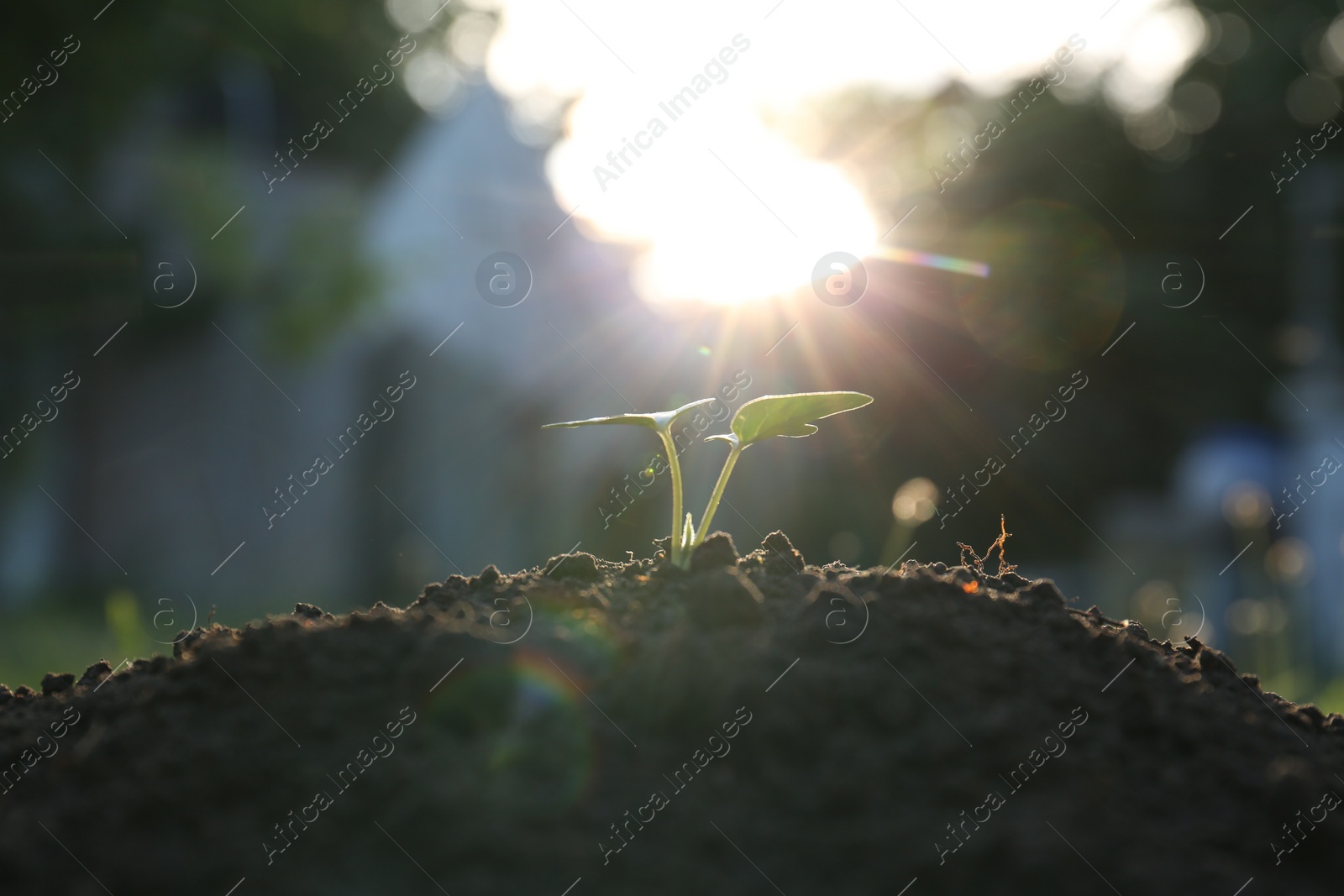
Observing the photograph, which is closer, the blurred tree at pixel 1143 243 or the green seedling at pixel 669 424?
the green seedling at pixel 669 424

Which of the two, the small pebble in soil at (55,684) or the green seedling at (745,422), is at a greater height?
the small pebble in soil at (55,684)

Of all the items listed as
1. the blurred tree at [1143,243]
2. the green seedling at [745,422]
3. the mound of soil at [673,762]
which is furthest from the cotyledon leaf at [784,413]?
the blurred tree at [1143,243]

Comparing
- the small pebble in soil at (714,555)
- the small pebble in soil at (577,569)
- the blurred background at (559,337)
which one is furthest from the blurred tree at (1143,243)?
the small pebble in soil at (577,569)

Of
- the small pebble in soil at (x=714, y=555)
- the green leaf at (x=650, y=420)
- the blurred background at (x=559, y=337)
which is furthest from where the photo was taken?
the blurred background at (x=559, y=337)

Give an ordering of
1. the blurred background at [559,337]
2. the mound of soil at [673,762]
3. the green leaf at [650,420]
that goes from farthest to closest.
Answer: the blurred background at [559,337] → the green leaf at [650,420] → the mound of soil at [673,762]

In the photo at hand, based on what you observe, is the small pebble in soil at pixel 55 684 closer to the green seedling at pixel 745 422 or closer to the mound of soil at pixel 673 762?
the mound of soil at pixel 673 762

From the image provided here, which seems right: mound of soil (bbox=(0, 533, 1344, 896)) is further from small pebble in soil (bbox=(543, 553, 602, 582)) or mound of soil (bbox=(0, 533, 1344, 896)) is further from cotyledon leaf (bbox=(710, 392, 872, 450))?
cotyledon leaf (bbox=(710, 392, 872, 450))

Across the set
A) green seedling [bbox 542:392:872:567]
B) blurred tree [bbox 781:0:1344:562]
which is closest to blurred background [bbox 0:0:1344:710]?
blurred tree [bbox 781:0:1344:562]

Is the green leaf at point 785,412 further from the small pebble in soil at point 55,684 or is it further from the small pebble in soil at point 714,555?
the small pebble in soil at point 55,684
